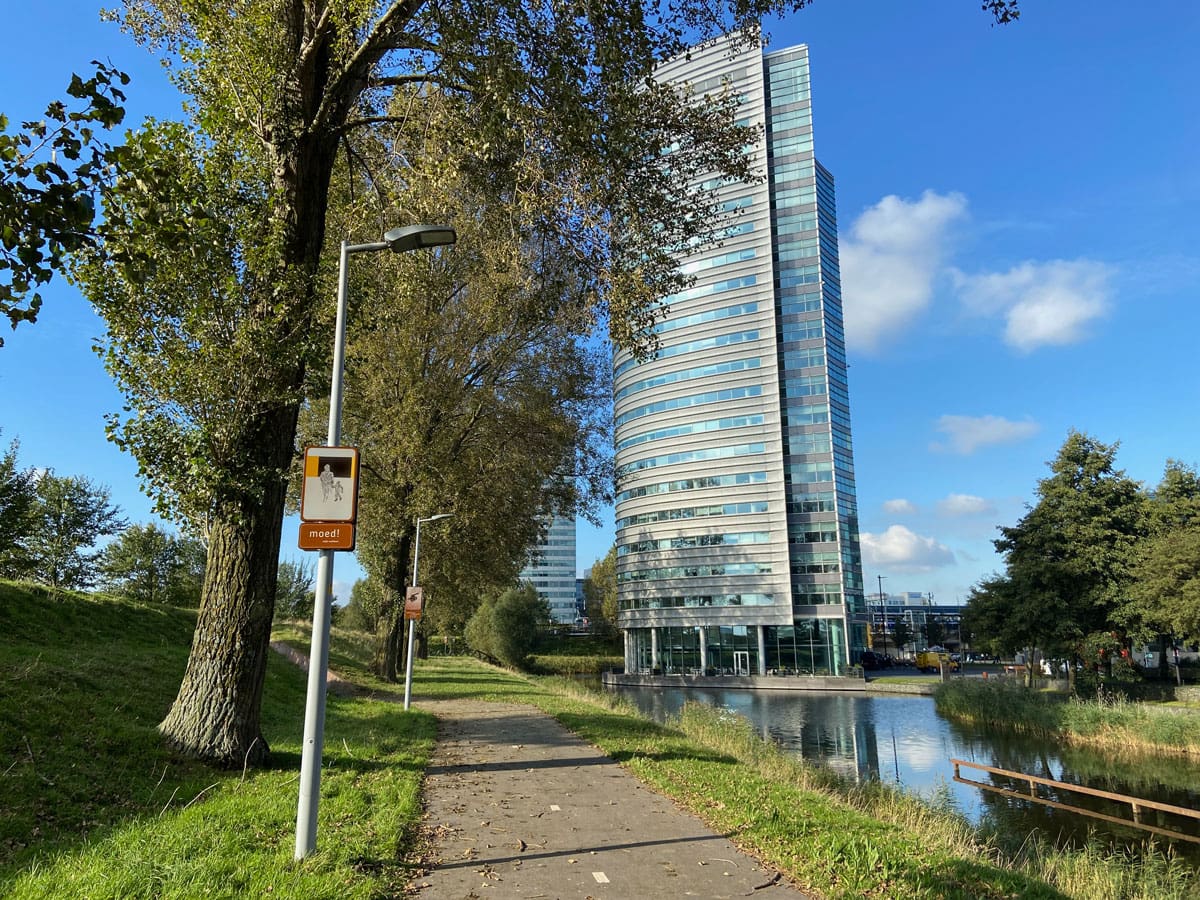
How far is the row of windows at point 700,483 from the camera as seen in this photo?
73.4 m

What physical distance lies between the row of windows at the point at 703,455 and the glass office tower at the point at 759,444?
148 mm

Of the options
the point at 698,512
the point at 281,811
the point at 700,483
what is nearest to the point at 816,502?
the point at 700,483

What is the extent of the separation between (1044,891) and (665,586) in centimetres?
7205

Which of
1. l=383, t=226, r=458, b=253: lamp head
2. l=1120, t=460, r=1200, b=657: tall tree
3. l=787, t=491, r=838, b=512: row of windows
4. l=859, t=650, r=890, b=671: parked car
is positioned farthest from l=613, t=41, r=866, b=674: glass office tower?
l=383, t=226, r=458, b=253: lamp head

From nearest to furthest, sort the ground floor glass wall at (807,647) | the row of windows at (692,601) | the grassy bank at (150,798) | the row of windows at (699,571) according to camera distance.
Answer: the grassy bank at (150,798), the ground floor glass wall at (807,647), the row of windows at (692,601), the row of windows at (699,571)

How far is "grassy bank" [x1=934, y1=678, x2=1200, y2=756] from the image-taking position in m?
24.6

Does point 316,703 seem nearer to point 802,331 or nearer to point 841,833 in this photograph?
point 841,833

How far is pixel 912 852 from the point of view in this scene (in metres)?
6.79

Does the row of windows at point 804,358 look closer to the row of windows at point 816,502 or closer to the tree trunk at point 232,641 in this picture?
the row of windows at point 816,502

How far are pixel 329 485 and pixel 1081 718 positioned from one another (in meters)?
31.0

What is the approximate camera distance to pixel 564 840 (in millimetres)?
6781

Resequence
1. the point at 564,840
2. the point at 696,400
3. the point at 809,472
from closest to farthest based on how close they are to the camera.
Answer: the point at 564,840, the point at 809,472, the point at 696,400

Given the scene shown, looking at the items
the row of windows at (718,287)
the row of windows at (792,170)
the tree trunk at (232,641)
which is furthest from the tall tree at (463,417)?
the row of windows at (792,170)

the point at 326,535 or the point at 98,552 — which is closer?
the point at 326,535
